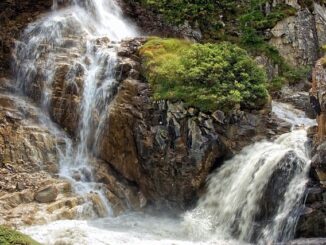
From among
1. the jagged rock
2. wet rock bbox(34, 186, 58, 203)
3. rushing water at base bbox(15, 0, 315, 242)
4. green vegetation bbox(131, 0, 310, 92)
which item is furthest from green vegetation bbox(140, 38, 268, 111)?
the jagged rock

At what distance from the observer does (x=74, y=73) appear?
19.9m

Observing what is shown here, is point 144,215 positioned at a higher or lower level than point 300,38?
lower

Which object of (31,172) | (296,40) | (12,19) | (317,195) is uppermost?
(12,19)

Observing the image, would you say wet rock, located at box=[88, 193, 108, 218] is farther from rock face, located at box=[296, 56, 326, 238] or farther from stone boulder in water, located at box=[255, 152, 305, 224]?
rock face, located at box=[296, 56, 326, 238]

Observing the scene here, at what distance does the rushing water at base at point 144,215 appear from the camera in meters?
13.8

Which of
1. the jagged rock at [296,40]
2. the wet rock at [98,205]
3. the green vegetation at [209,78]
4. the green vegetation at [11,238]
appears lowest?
the wet rock at [98,205]

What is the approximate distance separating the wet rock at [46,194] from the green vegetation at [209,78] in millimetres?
4968

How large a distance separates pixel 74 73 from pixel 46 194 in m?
5.85

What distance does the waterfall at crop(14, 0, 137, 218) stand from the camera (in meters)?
18.5

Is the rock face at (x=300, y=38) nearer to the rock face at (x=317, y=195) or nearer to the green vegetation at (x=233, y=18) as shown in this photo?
the green vegetation at (x=233, y=18)

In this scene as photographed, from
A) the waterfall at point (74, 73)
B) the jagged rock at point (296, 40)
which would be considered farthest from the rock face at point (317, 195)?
the jagged rock at point (296, 40)

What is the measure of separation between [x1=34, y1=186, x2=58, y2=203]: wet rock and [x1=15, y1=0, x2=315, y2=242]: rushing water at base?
0.92 meters

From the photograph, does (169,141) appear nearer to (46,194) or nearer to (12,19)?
(46,194)

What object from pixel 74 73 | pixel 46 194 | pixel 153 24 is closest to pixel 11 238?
pixel 46 194
